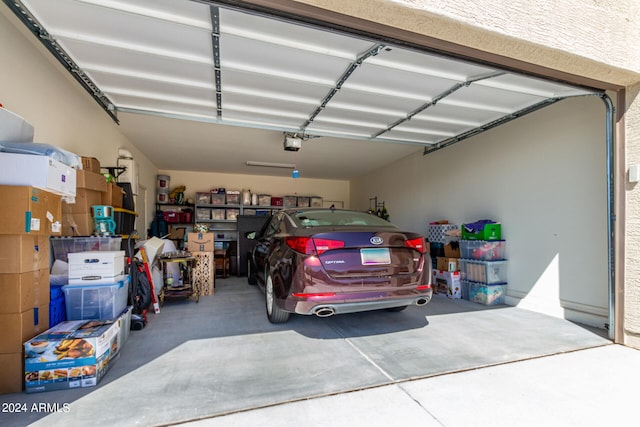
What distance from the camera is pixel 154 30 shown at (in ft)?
7.80

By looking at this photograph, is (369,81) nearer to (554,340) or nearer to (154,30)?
(154,30)

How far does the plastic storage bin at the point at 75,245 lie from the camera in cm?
279

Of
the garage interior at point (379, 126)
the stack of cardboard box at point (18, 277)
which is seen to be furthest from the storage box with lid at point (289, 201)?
the stack of cardboard box at point (18, 277)

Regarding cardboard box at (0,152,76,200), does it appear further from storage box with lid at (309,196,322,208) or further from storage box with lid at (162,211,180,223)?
storage box with lid at (309,196,322,208)

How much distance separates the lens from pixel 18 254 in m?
1.90

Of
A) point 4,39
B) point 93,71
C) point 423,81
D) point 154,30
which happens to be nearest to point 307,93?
point 423,81

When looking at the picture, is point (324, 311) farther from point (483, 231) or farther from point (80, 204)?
point (483, 231)

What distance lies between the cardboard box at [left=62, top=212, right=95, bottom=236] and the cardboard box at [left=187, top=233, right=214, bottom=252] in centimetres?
200

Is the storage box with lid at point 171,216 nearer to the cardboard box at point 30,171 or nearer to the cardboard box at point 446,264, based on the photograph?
the cardboard box at point 30,171

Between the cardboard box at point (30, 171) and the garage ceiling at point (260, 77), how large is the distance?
116 cm

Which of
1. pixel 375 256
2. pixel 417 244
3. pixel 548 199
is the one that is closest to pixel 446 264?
pixel 548 199

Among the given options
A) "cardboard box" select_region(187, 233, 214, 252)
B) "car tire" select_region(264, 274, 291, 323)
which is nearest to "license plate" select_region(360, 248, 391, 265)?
"car tire" select_region(264, 274, 291, 323)

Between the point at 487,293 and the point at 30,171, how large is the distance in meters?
5.22

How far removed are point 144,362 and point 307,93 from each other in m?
3.17
